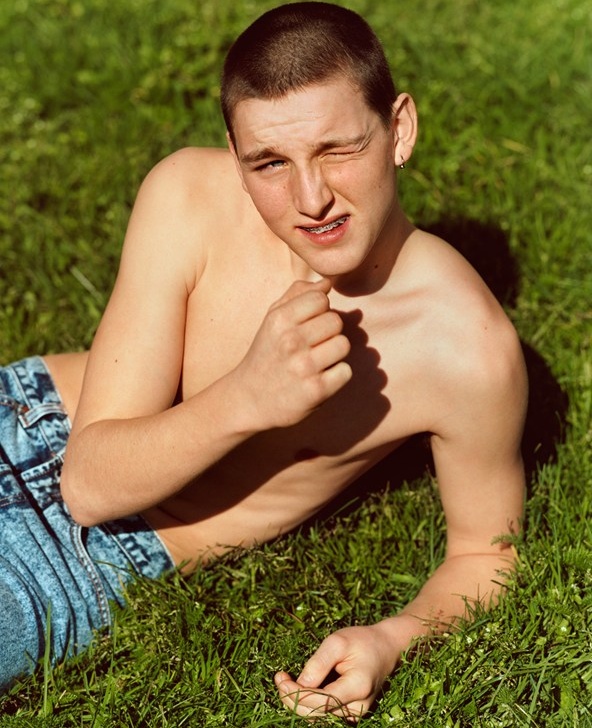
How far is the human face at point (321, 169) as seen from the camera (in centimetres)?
241

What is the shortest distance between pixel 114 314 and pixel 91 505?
495 mm

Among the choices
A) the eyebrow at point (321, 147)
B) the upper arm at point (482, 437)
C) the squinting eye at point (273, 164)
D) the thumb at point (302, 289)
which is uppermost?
the eyebrow at point (321, 147)

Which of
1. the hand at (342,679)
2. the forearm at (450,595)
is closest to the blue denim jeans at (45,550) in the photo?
the hand at (342,679)

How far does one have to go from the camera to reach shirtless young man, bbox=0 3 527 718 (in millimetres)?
2438

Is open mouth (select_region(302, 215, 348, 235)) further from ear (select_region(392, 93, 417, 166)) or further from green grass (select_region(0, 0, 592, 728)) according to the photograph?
green grass (select_region(0, 0, 592, 728))

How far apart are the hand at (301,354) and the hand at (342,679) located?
0.66 m

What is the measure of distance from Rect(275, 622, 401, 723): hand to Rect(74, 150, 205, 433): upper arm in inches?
29.3

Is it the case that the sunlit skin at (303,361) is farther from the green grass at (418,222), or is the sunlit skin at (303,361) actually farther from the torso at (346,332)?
the green grass at (418,222)

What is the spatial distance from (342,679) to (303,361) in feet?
2.74

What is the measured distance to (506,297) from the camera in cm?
420

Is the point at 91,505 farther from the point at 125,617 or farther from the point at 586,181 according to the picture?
the point at 586,181

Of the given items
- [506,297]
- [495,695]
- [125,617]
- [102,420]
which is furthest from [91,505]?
[506,297]

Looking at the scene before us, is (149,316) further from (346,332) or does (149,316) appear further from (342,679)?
(342,679)

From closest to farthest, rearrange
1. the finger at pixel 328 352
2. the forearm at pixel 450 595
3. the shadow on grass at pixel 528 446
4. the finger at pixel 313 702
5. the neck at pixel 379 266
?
the finger at pixel 328 352, the finger at pixel 313 702, the neck at pixel 379 266, the forearm at pixel 450 595, the shadow on grass at pixel 528 446
